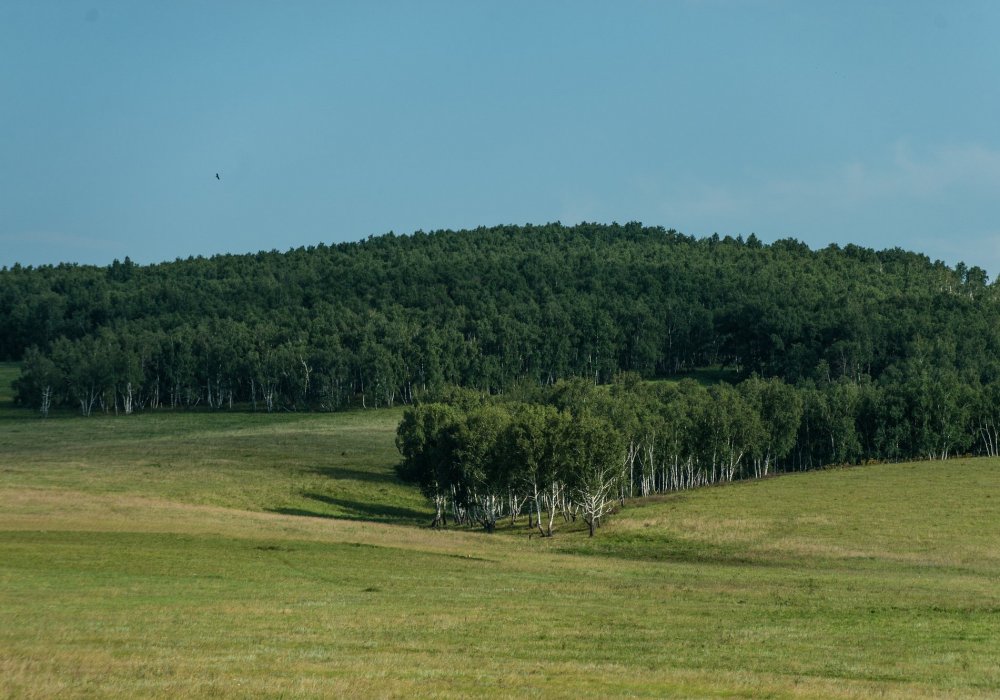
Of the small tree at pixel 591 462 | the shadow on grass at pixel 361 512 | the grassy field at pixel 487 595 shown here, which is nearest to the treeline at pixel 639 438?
the small tree at pixel 591 462

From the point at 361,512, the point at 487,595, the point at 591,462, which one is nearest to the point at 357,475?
the point at 361,512

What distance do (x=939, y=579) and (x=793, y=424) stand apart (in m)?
75.8

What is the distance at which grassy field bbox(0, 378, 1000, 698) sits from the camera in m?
27.2

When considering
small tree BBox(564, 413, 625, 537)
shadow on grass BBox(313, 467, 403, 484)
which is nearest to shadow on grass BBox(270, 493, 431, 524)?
shadow on grass BBox(313, 467, 403, 484)

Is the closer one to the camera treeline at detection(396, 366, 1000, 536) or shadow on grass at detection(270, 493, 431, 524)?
treeline at detection(396, 366, 1000, 536)

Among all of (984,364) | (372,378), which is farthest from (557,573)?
(984,364)

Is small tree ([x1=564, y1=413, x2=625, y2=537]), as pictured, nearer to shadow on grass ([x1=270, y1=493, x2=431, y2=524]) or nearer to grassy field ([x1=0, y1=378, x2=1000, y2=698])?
grassy field ([x1=0, y1=378, x2=1000, y2=698])

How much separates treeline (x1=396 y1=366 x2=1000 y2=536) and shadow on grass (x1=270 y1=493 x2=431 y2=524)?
3.19 meters

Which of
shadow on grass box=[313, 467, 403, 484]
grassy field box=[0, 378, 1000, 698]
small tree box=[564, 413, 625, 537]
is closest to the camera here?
grassy field box=[0, 378, 1000, 698]

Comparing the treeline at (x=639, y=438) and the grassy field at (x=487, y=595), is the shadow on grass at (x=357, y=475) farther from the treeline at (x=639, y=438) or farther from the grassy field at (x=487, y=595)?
the treeline at (x=639, y=438)

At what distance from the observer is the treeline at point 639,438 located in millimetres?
87250

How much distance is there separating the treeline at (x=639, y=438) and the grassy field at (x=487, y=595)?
4861 mm

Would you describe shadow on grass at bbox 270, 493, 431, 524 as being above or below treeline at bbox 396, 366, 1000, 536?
below

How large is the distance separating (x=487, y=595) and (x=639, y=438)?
Answer: 67.7m
